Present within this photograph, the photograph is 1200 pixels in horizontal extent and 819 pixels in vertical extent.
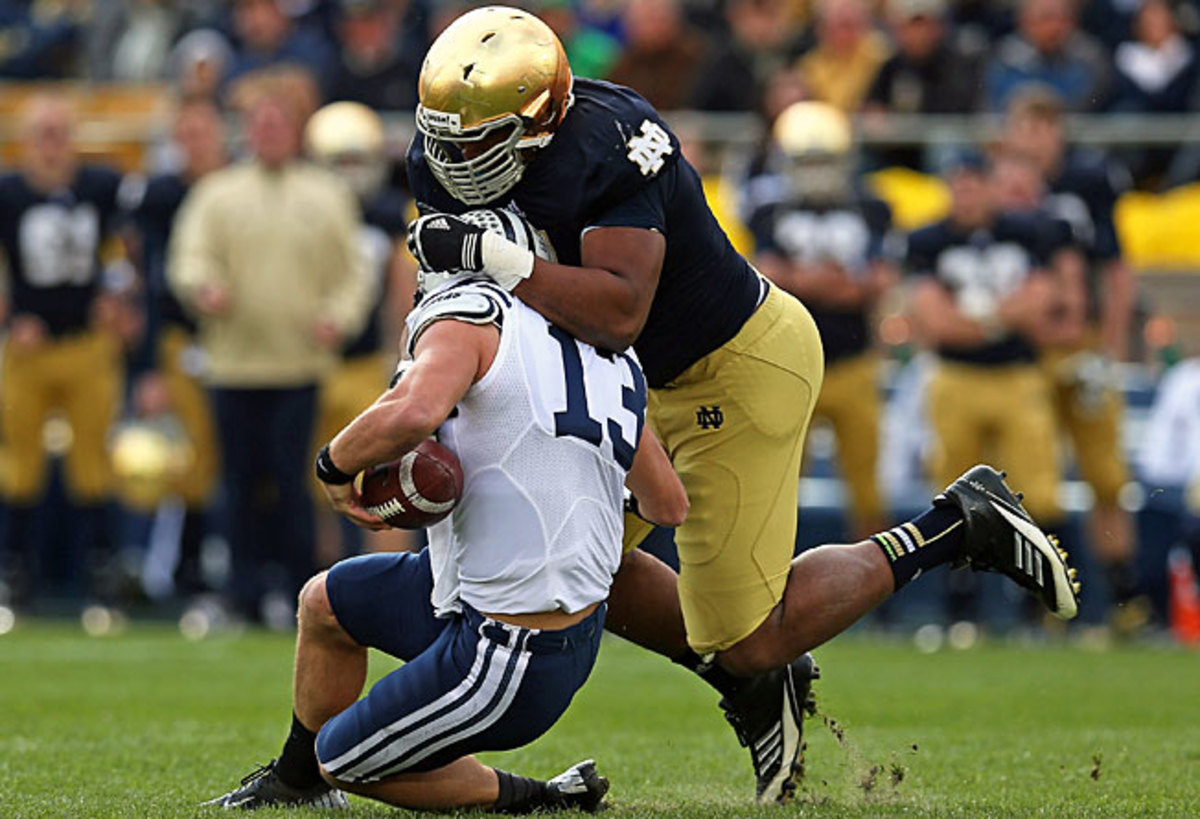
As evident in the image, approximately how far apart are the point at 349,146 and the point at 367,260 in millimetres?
675

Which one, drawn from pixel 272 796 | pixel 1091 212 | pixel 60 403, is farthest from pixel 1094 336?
pixel 272 796

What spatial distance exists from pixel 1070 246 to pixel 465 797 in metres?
6.33

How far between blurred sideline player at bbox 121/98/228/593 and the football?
6644 mm

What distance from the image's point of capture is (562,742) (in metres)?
5.85

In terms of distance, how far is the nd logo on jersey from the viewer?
14.6 ft

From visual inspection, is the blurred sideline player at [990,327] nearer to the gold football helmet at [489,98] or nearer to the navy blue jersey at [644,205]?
the navy blue jersey at [644,205]

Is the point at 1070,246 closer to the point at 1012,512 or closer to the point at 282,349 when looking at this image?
the point at 282,349

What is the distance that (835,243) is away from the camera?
9836mm

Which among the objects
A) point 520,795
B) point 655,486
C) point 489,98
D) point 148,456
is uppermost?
point 489,98

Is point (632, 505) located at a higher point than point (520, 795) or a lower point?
higher

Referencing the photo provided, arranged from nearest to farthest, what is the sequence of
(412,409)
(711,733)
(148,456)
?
(412,409) < (711,733) < (148,456)

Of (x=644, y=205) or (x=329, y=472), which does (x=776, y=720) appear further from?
(x=329, y=472)

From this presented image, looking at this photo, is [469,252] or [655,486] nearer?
[469,252]

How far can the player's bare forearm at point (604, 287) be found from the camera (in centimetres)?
413
